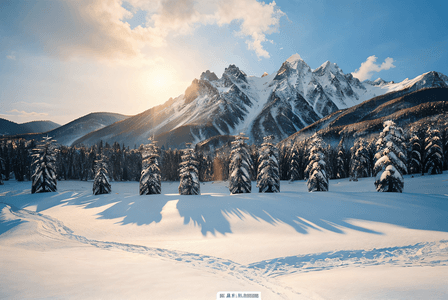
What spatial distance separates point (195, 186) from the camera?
29.4 metres

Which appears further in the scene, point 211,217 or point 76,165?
point 76,165

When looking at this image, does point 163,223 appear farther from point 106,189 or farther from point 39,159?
point 39,159

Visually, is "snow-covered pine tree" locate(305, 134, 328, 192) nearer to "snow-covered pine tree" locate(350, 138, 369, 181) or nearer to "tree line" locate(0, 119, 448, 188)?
"tree line" locate(0, 119, 448, 188)

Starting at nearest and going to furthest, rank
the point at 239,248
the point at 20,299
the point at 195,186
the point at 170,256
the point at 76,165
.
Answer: the point at 20,299 → the point at 170,256 → the point at 239,248 → the point at 195,186 → the point at 76,165

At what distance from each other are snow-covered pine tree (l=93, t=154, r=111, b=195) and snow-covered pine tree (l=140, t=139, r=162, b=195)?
303 inches

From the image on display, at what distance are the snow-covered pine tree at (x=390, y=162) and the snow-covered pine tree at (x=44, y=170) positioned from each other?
48443 mm

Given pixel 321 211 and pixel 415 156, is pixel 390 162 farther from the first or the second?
pixel 415 156

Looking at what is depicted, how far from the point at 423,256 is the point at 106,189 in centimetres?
3678

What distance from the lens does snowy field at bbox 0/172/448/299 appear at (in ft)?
17.4

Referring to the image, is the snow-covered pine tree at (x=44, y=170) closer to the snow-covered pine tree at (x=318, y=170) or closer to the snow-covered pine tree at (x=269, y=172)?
the snow-covered pine tree at (x=269, y=172)

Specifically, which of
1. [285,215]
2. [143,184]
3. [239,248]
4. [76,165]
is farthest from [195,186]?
[76,165]

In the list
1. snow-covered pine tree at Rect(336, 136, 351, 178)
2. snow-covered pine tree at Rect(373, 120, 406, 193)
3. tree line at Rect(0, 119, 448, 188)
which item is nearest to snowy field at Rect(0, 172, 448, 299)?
snow-covered pine tree at Rect(373, 120, 406, 193)

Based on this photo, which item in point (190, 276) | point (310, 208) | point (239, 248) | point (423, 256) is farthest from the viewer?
point (310, 208)

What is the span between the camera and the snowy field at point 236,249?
5.30 m
